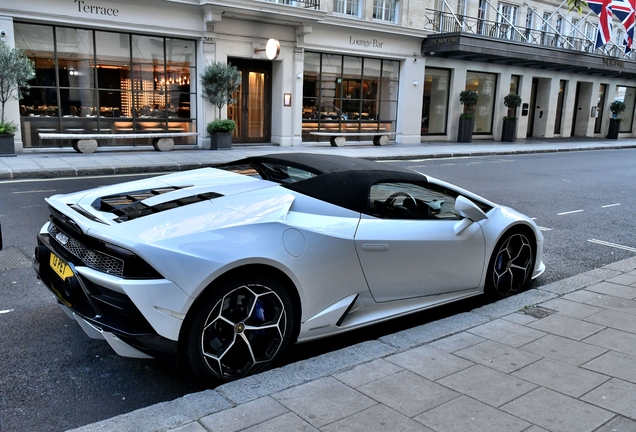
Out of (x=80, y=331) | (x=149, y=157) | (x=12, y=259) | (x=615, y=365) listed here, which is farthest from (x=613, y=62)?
(x=80, y=331)

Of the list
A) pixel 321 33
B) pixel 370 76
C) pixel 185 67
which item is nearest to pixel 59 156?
pixel 185 67

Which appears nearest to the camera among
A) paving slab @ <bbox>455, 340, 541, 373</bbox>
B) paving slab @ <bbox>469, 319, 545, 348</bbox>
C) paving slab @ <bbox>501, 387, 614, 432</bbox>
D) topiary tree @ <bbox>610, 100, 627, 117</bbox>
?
paving slab @ <bbox>501, 387, 614, 432</bbox>

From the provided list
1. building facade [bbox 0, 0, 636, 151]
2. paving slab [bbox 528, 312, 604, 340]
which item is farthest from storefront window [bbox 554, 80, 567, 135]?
paving slab [bbox 528, 312, 604, 340]

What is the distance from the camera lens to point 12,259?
19.8 feet

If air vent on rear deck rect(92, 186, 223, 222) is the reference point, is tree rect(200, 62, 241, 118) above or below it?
above

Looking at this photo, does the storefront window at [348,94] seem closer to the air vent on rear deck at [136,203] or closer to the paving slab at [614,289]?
the paving slab at [614,289]

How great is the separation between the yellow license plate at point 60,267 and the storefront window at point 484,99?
89.0ft

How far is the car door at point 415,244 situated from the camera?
4.09 m

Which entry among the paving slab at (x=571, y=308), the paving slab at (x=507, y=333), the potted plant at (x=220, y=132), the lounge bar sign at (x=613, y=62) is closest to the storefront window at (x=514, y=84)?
the lounge bar sign at (x=613, y=62)

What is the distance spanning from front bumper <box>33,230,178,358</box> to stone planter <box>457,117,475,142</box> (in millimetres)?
25166

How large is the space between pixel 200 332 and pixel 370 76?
869 inches

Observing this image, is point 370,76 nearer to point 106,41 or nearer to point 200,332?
point 106,41

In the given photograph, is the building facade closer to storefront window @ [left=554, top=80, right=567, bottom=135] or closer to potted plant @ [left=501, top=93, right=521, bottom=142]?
potted plant @ [left=501, top=93, right=521, bottom=142]

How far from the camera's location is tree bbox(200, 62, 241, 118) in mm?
18250
